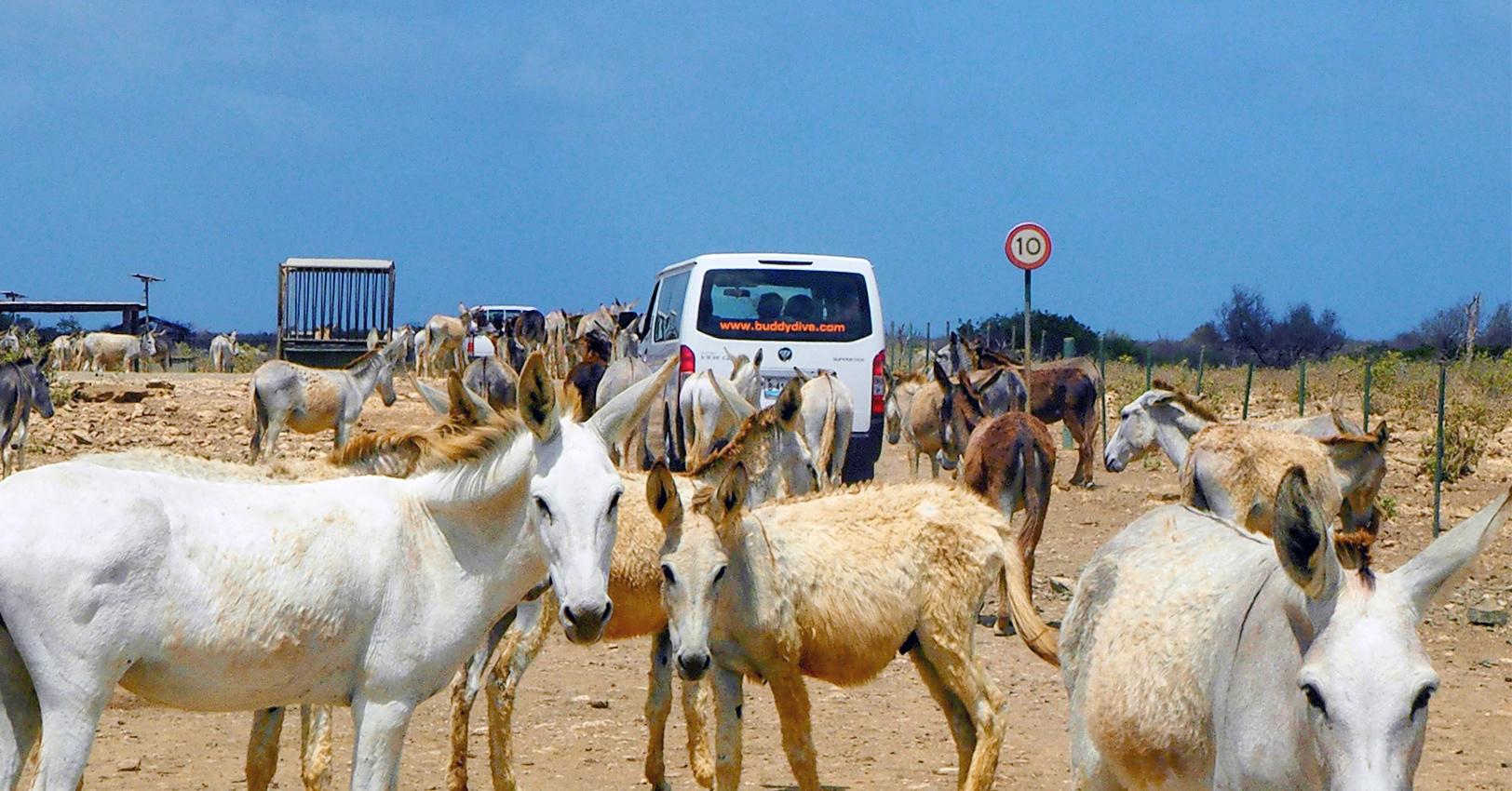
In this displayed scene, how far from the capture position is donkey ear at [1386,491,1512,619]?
310cm

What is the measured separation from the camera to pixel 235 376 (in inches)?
1131

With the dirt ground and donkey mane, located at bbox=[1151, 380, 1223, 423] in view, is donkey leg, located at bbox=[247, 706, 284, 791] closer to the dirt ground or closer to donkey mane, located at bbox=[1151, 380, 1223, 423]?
the dirt ground

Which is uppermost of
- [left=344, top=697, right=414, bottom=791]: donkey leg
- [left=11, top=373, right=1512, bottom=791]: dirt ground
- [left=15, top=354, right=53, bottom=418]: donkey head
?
[left=15, top=354, right=53, bottom=418]: donkey head

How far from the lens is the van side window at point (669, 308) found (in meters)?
15.1

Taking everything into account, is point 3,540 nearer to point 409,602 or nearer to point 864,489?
point 409,602

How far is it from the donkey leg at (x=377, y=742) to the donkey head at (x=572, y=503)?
57 centimetres

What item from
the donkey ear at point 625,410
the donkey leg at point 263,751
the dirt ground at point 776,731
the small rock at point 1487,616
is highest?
the donkey ear at point 625,410

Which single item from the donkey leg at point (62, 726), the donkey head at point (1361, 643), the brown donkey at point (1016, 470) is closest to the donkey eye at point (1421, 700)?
the donkey head at point (1361, 643)

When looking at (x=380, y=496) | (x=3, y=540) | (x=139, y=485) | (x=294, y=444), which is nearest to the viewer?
(x=3, y=540)

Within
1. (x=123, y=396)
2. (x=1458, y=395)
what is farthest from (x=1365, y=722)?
(x=123, y=396)

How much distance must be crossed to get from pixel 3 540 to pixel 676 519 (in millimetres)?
2605

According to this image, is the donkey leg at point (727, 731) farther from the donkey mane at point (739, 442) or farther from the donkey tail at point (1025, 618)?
the donkey mane at point (739, 442)

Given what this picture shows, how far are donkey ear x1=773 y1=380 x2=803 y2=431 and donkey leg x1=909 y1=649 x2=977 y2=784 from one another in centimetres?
286

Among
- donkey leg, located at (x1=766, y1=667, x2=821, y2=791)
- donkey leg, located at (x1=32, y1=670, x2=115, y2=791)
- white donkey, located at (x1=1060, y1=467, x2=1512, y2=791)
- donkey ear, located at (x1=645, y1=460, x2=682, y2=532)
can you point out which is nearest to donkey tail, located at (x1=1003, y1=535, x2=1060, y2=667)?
donkey leg, located at (x1=766, y1=667, x2=821, y2=791)
